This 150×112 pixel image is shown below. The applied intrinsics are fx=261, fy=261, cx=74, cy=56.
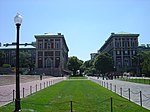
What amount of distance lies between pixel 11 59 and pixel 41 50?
89.2 ft

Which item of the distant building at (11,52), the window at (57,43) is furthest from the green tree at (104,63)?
the distant building at (11,52)

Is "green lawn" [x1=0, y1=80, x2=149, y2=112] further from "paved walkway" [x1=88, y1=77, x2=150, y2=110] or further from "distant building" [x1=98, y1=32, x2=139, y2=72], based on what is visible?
"distant building" [x1=98, y1=32, x2=139, y2=72]

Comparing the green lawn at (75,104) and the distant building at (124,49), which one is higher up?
the distant building at (124,49)

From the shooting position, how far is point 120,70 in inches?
6284

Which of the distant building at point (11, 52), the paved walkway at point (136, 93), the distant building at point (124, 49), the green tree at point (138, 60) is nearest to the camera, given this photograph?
the paved walkway at point (136, 93)

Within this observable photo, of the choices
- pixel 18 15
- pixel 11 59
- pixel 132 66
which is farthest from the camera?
pixel 11 59

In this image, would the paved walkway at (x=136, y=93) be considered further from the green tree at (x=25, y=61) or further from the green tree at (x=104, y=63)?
the green tree at (x=25, y=61)

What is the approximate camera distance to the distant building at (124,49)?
16025 cm

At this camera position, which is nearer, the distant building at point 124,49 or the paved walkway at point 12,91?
the paved walkway at point 12,91

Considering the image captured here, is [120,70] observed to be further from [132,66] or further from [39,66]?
[39,66]

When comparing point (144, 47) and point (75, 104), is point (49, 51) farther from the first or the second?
point (75, 104)

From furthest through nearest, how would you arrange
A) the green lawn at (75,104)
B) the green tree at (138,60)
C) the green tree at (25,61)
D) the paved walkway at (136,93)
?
1. the green tree at (25,61)
2. the green tree at (138,60)
3. the paved walkway at (136,93)
4. the green lawn at (75,104)

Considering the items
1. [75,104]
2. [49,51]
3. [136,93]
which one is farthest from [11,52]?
[75,104]

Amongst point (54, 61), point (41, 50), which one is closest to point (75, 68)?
point (54, 61)
